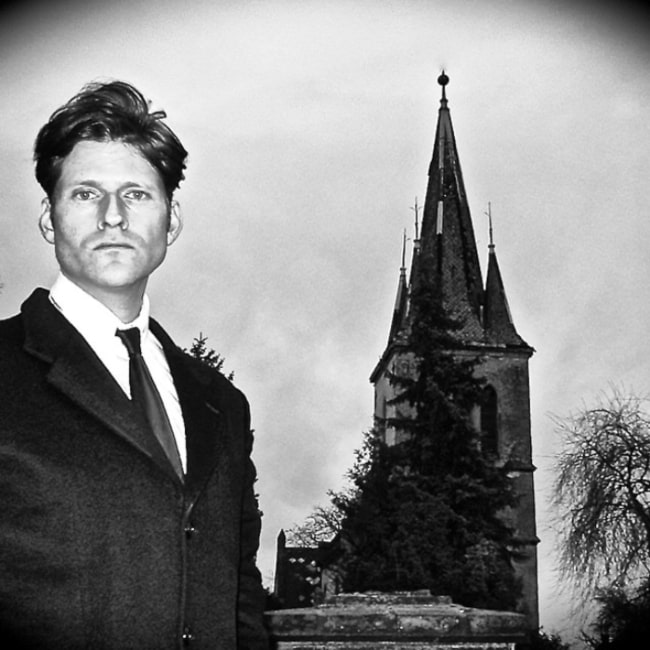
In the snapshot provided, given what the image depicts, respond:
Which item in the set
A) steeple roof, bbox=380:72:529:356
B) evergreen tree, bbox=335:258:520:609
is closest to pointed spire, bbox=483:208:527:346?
steeple roof, bbox=380:72:529:356

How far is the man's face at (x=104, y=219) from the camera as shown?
1.79 meters

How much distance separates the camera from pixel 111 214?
70.1 inches

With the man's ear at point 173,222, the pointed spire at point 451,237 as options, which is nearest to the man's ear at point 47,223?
the man's ear at point 173,222

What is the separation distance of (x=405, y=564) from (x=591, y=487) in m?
3.01

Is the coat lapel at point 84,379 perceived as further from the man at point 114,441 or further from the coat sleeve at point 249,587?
the coat sleeve at point 249,587

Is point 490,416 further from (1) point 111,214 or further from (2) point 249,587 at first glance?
(1) point 111,214

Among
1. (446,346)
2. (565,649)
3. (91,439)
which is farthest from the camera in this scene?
(446,346)

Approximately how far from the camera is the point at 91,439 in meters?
1.63

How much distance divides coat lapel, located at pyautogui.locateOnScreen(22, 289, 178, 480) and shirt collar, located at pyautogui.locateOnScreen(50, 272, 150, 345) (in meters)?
0.04

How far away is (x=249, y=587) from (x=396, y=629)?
780 millimetres

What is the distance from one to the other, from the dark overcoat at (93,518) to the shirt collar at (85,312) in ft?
0.10

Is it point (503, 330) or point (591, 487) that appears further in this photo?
point (503, 330)

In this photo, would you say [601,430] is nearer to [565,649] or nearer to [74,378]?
[565,649]

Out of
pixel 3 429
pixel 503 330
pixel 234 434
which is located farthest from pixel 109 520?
pixel 503 330
